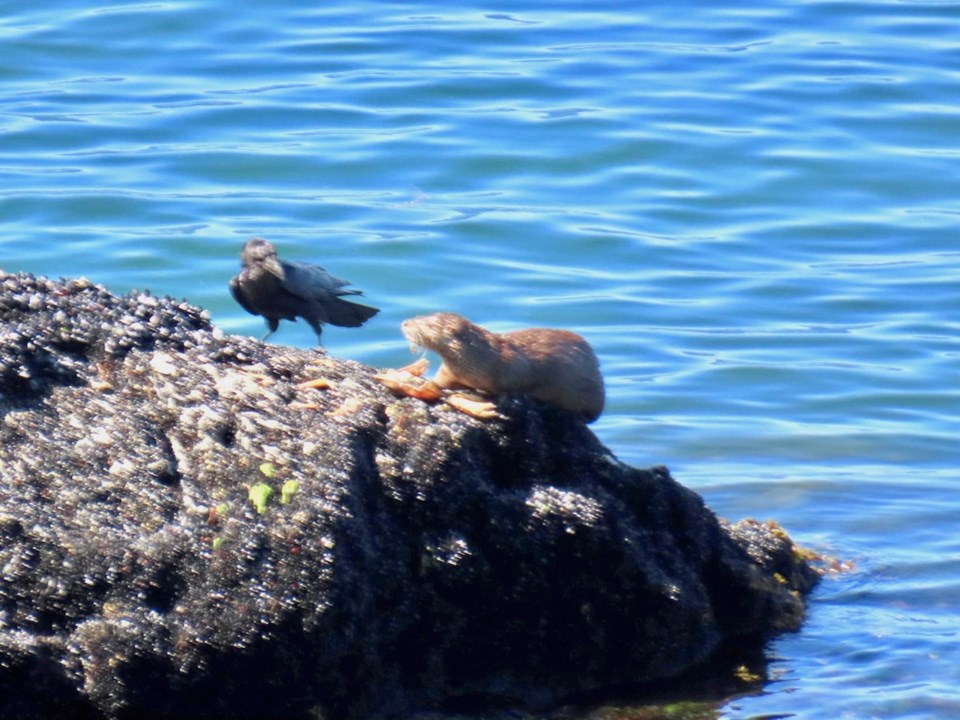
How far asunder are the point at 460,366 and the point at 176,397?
101cm

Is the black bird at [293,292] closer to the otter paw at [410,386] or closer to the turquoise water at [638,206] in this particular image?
the otter paw at [410,386]

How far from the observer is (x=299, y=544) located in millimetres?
4625

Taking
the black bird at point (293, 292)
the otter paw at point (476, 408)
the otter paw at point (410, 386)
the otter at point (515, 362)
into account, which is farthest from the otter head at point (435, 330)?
the black bird at point (293, 292)

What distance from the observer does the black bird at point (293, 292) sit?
7258 millimetres

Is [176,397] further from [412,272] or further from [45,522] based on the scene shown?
[412,272]

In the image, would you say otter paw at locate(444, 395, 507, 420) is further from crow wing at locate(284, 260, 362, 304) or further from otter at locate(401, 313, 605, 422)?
crow wing at locate(284, 260, 362, 304)

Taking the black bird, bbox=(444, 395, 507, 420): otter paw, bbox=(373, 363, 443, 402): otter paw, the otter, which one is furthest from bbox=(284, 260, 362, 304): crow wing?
bbox=(444, 395, 507, 420): otter paw

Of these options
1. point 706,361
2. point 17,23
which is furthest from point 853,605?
point 17,23

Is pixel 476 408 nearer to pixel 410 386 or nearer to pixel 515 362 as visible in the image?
pixel 410 386

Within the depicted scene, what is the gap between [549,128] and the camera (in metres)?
13.8

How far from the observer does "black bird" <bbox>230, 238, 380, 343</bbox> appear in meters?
7.26

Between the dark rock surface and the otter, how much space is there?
195mm

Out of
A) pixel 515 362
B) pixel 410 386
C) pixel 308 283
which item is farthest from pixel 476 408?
pixel 308 283

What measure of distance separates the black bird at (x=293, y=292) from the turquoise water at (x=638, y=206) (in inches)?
81.4
